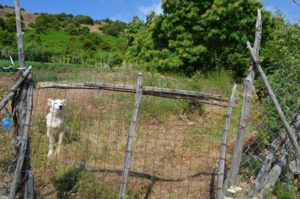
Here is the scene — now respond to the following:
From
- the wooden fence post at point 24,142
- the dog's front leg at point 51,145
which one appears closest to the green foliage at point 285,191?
the wooden fence post at point 24,142

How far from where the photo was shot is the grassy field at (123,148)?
579cm

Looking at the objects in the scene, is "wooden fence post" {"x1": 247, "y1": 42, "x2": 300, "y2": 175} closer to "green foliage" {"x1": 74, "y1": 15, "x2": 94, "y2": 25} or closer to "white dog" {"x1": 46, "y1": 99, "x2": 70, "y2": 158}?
"white dog" {"x1": 46, "y1": 99, "x2": 70, "y2": 158}

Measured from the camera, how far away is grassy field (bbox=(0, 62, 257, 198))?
5.79m

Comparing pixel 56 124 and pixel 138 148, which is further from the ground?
pixel 56 124

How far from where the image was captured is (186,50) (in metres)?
17.5

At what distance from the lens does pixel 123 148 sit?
23.6 feet

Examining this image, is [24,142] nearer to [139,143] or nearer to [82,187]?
[82,187]

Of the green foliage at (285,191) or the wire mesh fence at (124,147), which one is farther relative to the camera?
the wire mesh fence at (124,147)

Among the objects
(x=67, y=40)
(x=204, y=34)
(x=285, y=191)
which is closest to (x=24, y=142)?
(x=285, y=191)

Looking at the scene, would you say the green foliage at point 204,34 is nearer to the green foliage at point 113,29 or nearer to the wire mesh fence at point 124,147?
the wire mesh fence at point 124,147

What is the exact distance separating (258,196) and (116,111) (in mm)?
4106

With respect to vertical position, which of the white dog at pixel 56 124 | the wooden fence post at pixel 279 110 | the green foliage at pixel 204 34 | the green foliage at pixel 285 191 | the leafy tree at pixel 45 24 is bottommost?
the green foliage at pixel 285 191

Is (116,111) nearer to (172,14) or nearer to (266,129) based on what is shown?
(266,129)

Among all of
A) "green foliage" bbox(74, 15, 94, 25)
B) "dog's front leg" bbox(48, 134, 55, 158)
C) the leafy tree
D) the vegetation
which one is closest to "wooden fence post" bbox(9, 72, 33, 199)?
the vegetation
